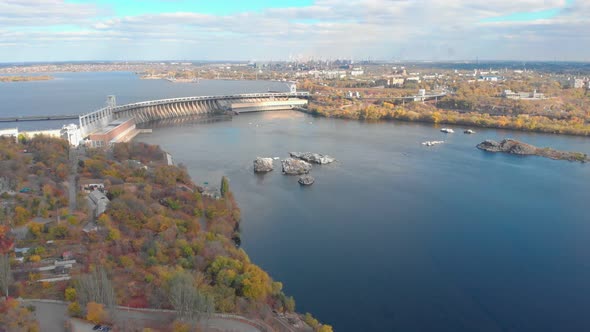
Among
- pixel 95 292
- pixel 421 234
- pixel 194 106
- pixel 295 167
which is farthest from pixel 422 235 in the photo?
pixel 194 106

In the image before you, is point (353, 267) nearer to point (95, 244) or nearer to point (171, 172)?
point (95, 244)

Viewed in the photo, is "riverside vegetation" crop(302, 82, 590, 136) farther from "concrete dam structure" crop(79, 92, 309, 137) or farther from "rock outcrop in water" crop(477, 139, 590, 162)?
"rock outcrop in water" crop(477, 139, 590, 162)

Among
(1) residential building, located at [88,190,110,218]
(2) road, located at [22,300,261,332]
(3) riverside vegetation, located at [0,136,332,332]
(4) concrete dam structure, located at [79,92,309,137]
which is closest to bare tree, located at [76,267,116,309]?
(3) riverside vegetation, located at [0,136,332,332]

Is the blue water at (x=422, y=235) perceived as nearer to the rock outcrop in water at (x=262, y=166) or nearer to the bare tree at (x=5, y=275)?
the rock outcrop in water at (x=262, y=166)

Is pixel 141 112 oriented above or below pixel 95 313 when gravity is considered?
above

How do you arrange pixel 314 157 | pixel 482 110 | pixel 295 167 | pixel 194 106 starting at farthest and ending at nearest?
pixel 194 106, pixel 482 110, pixel 314 157, pixel 295 167

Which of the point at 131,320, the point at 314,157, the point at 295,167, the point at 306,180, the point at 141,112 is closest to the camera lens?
the point at 131,320

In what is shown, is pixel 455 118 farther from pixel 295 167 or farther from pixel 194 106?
pixel 194 106

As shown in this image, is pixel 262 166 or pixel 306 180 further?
pixel 262 166

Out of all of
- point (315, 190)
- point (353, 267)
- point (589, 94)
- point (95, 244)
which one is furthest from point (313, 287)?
point (589, 94)
